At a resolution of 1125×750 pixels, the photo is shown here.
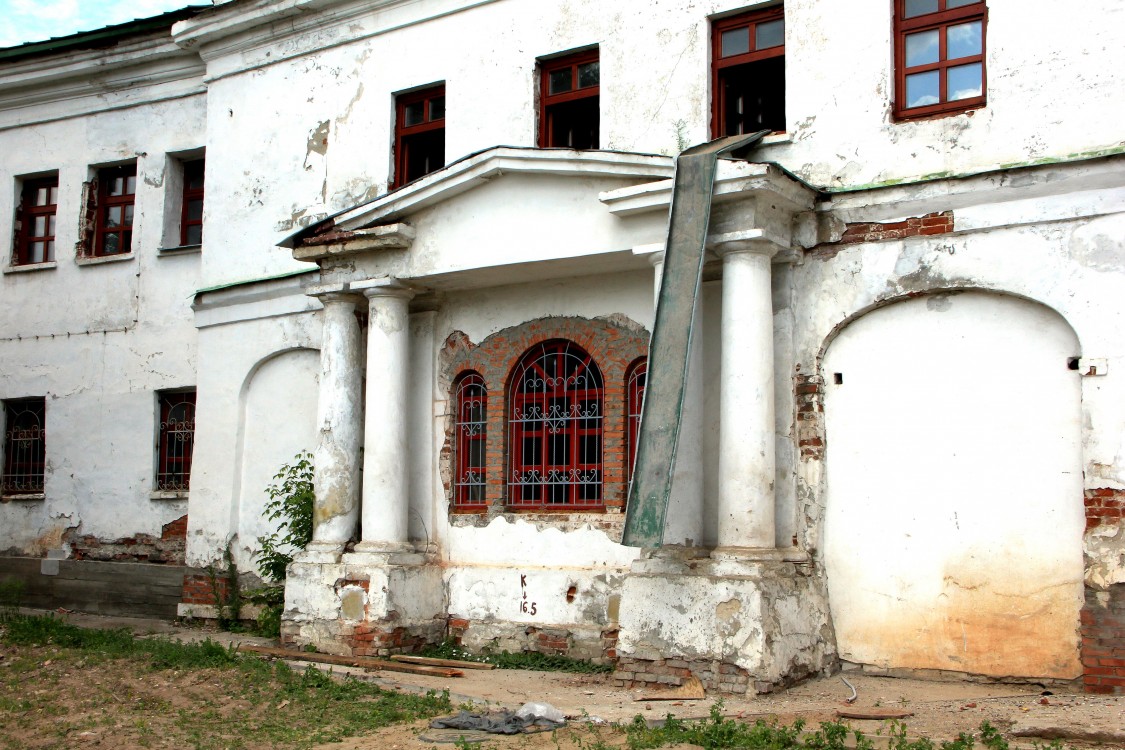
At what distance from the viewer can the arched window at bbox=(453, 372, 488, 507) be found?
10.7 meters

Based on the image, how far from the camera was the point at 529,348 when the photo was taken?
411 inches

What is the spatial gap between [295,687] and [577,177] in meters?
4.47

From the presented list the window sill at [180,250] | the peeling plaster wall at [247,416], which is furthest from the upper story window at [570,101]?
the window sill at [180,250]

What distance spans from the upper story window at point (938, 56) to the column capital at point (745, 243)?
145 centimetres

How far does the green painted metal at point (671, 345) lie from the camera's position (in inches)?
317

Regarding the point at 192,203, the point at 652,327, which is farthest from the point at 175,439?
the point at 652,327

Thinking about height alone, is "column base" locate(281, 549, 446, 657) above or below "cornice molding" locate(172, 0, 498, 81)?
below

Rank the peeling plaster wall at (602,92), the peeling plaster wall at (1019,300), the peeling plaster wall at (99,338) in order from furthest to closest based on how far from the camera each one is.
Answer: the peeling plaster wall at (99,338), the peeling plaster wall at (602,92), the peeling plaster wall at (1019,300)

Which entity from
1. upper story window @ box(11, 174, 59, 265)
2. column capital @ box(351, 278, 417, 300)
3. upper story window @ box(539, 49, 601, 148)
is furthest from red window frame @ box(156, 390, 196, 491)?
upper story window @ box(539, 49, 601, 148)

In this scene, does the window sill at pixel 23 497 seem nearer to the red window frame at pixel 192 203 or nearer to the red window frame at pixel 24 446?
the red window frame at pixel 24 446

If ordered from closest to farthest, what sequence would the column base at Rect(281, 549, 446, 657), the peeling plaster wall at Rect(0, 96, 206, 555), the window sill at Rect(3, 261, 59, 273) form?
the column base at Rect(281, 549, 446, 657) → the peeling plaster wall at Rect(0, 96, 206, 555) → the window sill at Rect(3, 261, 59, 273)

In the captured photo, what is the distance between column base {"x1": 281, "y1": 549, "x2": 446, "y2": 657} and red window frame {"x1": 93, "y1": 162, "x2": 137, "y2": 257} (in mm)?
6068

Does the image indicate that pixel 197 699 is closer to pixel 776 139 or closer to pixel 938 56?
pixel 776 139

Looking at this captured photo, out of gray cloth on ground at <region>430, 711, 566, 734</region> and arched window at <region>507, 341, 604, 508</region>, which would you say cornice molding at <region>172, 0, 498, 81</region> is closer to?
arched window at <region>507, 341, 604, 508</region>
